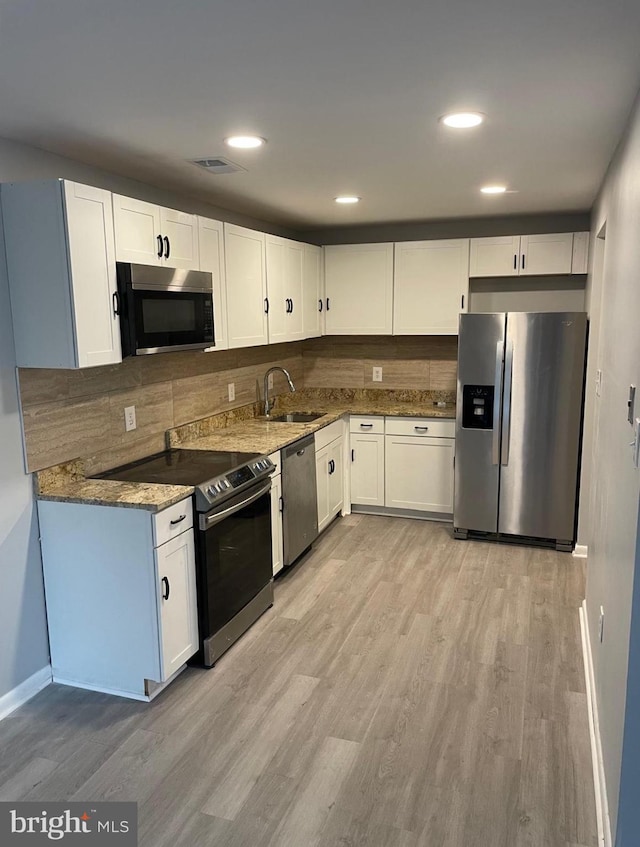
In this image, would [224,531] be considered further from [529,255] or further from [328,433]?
[529,255]

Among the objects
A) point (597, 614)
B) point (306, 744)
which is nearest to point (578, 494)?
point (597, 614)

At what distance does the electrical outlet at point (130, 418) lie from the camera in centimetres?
322

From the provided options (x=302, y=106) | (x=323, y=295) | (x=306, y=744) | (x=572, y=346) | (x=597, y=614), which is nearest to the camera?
(x=302, y=106)

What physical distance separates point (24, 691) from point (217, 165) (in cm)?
253

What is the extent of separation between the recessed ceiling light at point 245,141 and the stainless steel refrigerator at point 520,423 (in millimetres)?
2105

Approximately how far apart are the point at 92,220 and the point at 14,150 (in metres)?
0.41

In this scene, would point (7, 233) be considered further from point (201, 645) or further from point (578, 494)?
point (578, 494)

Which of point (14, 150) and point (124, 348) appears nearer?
point (14, 150)

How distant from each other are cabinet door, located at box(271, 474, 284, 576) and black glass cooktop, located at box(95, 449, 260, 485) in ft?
1.11

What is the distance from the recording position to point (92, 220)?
2.51m

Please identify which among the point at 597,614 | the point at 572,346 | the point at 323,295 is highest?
the point at 323,295

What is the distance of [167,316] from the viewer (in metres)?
2.94

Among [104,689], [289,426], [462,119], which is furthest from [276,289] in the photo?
[104,689]

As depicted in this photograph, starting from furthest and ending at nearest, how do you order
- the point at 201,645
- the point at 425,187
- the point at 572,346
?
the point at 572,346 → the point at 425,187 → the point at 201,645
